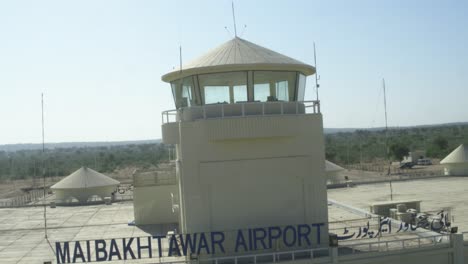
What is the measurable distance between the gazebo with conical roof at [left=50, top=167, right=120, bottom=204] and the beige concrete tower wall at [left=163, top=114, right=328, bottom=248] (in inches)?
1010

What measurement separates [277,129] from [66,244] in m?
9.01

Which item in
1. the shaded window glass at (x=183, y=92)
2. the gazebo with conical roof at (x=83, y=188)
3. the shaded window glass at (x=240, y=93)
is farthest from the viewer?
the gazebo with conical roof at (x=83, y=188)

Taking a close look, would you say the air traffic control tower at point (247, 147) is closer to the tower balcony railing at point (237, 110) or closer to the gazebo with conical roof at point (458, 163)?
the tower balcony railing at point (237, 110)

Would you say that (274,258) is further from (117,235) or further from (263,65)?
(117,235)

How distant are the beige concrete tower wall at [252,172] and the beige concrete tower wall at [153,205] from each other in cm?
1035

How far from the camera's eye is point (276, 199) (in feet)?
65.7

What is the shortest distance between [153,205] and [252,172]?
40.2ft

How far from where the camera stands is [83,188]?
4353 centimetres

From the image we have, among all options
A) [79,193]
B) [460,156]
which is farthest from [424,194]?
[79,193]

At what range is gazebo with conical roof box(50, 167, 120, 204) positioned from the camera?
43.6 m

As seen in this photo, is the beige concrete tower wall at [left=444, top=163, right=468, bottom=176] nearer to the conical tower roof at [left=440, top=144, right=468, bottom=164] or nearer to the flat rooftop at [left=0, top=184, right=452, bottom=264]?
the conical tower roof at [left=440, top=144, right=468, bottom=164]

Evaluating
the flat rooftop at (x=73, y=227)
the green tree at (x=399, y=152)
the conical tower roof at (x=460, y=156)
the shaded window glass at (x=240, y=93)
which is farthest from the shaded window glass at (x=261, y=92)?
the green tree at (x=399, y=152)

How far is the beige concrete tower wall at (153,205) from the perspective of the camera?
99.2ft

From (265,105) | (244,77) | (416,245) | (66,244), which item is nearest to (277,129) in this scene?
(265,105)
